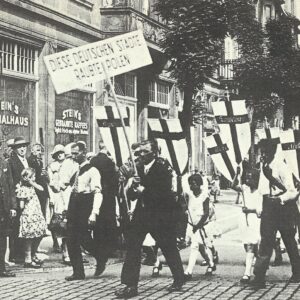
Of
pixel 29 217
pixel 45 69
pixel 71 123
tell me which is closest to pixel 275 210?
pixel 29 217

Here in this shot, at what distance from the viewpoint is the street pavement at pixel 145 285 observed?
26.6ft

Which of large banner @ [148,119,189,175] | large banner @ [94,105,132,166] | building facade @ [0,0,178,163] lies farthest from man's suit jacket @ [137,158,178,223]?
building facade @ [0,0,178,163]

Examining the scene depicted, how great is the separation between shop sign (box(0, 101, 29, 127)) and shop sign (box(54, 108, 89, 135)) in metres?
1.60

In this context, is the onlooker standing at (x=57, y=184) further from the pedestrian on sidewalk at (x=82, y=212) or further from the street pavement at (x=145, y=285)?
the pedestrian on sidewalk at (x=82, y=212)

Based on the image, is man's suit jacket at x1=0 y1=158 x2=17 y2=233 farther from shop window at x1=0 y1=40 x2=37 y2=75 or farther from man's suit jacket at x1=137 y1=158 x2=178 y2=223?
shop window at x1=0 y1=40 x2=37 y2=75

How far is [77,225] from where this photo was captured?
9.43 m

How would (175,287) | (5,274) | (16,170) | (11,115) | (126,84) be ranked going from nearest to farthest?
1. (175,287)
2. (5,274)
3. (16,170)
4. (11,115)
5. (126,84)

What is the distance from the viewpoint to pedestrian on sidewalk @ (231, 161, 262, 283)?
31.5 feet

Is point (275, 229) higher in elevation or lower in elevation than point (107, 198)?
lower

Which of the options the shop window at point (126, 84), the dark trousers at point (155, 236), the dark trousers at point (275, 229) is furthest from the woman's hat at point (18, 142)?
the shop window at point (126, 84)

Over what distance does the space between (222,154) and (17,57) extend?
7.36 m

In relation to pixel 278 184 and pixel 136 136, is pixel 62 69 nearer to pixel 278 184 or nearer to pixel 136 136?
pixel 278 184

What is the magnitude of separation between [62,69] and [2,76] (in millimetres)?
6123

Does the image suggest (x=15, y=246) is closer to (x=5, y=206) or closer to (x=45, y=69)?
(x=5, y=206)
